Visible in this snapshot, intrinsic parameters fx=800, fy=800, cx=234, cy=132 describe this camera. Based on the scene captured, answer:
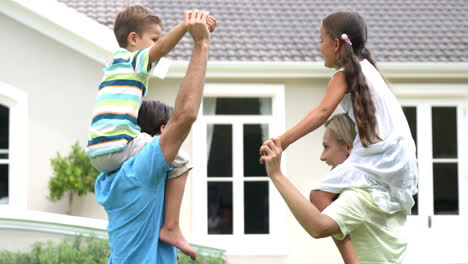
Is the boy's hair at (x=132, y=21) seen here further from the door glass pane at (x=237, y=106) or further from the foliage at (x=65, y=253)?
the door glass pane at (x=237, y=106)

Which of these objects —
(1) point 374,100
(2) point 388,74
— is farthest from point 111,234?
(2) point 388,74

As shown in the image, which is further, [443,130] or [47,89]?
[443,130]

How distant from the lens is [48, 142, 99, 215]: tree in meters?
9.84

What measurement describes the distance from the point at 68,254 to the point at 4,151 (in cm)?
397

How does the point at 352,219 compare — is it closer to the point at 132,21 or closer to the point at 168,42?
the point at 168,42

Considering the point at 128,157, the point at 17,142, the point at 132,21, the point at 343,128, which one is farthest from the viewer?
the point at 17,142

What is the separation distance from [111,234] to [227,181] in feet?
25.0

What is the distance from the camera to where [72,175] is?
388 inches

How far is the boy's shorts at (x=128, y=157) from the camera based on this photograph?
3.42m

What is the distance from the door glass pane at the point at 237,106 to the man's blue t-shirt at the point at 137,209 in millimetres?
7538

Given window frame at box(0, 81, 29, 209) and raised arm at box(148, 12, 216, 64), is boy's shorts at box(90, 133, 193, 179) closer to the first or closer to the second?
raised arm at box(148, 12, 216, 64)

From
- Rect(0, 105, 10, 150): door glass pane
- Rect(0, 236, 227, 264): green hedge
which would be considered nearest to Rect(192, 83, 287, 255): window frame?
Rect(0, 105, 10, 150): door glass pane

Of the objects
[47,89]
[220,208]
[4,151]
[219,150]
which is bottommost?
[220,208]

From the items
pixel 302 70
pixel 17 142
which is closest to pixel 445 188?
pixel 302 70
